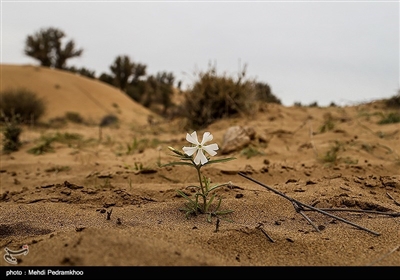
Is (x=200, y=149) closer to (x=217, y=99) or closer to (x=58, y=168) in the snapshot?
(x=58, y=168)

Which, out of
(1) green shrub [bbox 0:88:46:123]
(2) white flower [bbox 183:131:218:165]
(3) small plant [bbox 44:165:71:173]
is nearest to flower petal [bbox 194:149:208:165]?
(2) white flower [bbox 183:131:218:165]

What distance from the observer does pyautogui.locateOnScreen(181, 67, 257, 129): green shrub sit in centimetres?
584

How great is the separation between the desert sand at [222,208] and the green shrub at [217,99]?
1.83 metres

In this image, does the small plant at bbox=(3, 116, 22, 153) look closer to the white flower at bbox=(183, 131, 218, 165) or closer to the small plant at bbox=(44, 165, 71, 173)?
the small plant at bbox=(44, 165, 71, 173)

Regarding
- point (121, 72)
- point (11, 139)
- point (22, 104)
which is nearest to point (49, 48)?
point (121, 72)

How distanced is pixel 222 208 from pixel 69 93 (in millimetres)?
17881

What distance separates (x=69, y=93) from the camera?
18250mm

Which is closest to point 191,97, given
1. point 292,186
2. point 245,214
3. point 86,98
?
point 292,186

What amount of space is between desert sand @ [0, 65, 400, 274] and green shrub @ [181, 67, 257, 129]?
6.01 feet

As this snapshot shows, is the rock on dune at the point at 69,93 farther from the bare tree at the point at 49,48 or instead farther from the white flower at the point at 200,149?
the white flower at the point at 200,149

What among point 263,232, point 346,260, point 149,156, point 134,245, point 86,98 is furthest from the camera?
point 86,98

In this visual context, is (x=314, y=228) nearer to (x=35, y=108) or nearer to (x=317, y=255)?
(x=317, y=255)
